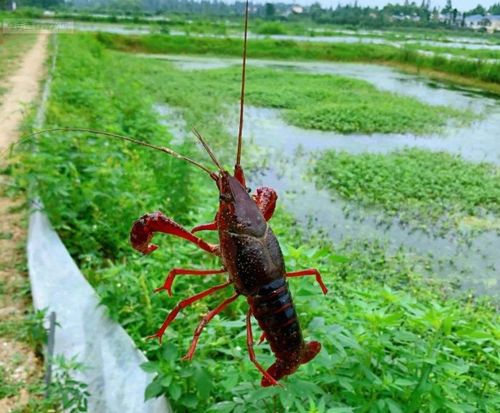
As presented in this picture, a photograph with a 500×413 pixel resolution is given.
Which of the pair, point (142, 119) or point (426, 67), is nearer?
point (142, 119)

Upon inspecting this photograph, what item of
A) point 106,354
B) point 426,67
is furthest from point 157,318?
point 426,67

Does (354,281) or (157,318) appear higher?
(157,318)

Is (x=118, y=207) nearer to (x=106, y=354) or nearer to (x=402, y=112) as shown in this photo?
(x=106, y=354)

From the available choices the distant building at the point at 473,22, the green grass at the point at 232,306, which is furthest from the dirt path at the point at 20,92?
the distant building at the point at 473,22

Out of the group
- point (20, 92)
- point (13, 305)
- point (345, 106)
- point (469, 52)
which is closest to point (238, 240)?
point (13, 305)

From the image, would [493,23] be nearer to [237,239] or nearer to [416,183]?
[416,183]
